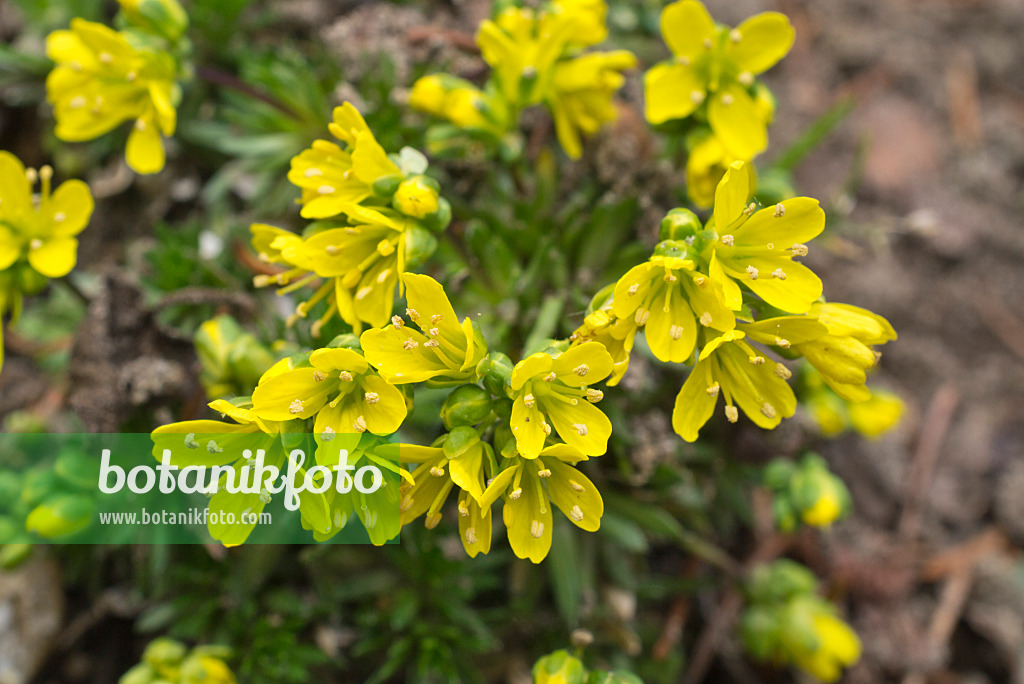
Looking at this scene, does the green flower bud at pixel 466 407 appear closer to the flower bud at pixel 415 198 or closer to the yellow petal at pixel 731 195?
the flower bud at pixel 415 198

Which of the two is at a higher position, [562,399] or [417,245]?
[417,245]

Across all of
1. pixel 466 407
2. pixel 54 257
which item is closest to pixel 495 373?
pixel 466 407

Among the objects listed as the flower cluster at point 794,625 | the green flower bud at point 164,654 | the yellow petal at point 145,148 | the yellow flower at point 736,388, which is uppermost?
the yellow flower at point 736,388

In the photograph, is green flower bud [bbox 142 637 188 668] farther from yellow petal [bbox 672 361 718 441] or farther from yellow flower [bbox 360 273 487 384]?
yellow petal [bbox 672 361 718 441]

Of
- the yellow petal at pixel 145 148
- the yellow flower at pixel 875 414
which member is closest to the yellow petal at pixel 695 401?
the yellow flower at pixel 875 414

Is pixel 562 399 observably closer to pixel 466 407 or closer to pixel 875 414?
pixel 466 407

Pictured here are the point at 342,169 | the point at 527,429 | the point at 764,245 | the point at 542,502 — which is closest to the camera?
the point at 527,429

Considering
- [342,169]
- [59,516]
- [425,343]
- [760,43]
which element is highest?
[760,43]
